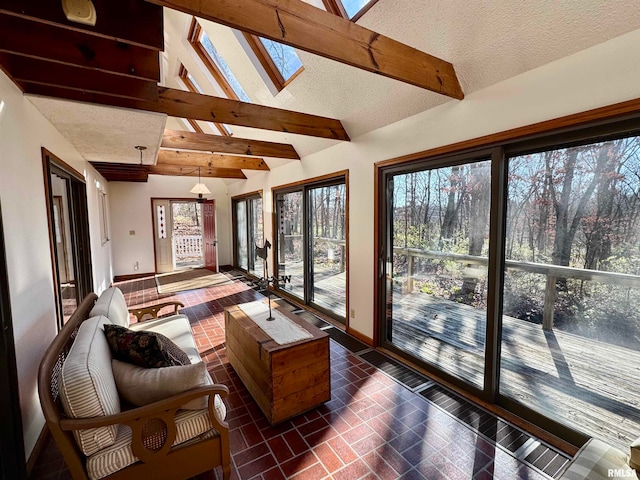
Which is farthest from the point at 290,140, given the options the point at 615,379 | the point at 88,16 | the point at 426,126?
the point at 615,379

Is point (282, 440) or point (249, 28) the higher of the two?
point (249, 28)

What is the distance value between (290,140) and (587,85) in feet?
11.6

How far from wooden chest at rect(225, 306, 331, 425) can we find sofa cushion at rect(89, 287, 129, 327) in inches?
38.5

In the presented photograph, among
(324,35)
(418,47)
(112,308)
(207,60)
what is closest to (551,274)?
(418,47)

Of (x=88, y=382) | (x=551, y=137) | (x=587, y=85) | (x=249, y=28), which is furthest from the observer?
(x=551, y=137)

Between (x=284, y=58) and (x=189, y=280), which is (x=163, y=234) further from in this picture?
(x=284, y=58)

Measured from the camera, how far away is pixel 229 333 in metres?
2.90

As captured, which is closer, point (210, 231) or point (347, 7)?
point (347, 7)

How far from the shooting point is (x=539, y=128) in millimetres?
1879

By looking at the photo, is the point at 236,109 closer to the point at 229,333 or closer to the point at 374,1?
the point at 374,1

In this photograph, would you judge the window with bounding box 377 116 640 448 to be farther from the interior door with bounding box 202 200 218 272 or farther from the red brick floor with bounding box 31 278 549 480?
the interior door with bounding box 202 200 218 272

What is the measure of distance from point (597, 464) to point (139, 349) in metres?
2.27

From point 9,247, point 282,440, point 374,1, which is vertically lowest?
point 282,440

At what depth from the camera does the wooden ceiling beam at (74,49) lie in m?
1.58
